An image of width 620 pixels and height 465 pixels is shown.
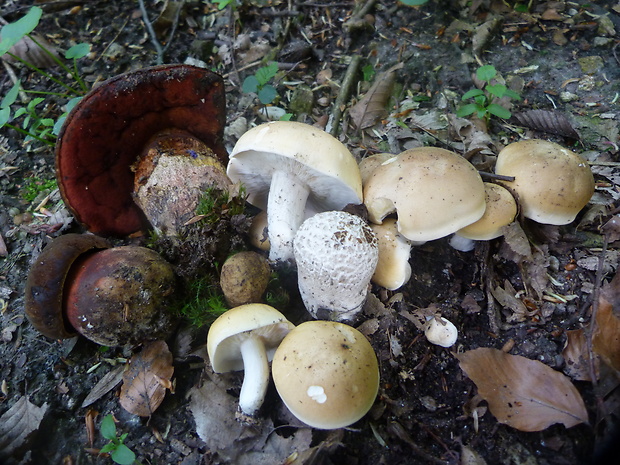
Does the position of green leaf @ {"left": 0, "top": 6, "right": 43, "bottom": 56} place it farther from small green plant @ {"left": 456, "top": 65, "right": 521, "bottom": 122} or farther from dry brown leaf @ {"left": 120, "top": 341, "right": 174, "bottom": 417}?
small green plant @ {"left": 456, "top": 65, "right": 521, "bottom": 122}

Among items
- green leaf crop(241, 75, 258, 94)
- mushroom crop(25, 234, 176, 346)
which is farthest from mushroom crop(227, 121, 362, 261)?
green leaf crop(241, 75, 258, 94)

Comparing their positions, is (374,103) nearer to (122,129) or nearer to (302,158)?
(302,158)

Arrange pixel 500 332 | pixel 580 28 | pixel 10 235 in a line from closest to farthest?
1. pixel 500 332
2. pixel 10 235
3. pixel 580 28

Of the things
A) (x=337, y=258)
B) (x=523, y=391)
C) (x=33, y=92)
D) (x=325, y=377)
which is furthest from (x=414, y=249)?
(x=33, y=92)

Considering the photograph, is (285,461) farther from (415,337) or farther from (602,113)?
(602,113)

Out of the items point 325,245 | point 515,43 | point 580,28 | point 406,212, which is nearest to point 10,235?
point 325,245

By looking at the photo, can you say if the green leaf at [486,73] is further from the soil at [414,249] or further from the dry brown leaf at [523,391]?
the dry brown leaf at [523,391]
